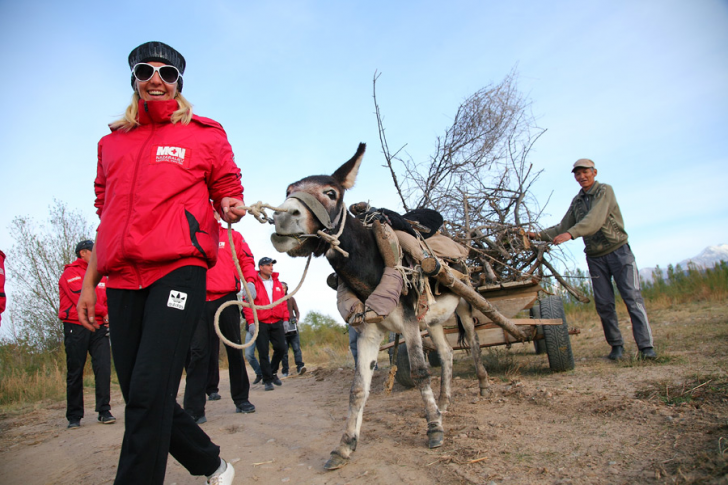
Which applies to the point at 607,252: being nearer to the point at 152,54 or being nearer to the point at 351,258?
the point at 351,258

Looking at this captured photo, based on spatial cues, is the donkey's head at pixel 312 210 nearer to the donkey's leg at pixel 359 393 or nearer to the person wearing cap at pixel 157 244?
the person wearing cap at pixel 157 244

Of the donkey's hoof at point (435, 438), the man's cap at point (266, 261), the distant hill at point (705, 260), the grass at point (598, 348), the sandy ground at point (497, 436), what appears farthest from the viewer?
the distant hill at point (705, 260)

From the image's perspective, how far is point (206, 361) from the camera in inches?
195

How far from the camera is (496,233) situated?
664 centimetres

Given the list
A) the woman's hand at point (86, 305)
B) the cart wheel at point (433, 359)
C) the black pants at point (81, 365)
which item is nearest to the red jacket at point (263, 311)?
the black pants at point (81, 365)

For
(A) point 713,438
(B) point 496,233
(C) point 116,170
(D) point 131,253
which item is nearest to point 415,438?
(A) point 713,438

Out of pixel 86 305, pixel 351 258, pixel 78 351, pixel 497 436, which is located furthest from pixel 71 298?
pixel 497 436

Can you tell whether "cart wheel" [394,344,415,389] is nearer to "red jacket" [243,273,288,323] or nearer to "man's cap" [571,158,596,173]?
"red jacket" [243,273,288,323]

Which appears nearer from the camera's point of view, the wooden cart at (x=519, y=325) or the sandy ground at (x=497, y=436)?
the sandy ground at (x=497, y=436)

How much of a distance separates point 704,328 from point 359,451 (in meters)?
A: 6.61

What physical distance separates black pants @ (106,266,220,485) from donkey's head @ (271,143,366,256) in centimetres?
69

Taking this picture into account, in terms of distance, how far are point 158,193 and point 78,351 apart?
479cm

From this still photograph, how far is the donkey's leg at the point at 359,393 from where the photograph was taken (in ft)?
10.2

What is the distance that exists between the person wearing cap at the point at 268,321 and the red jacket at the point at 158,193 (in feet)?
15.7
